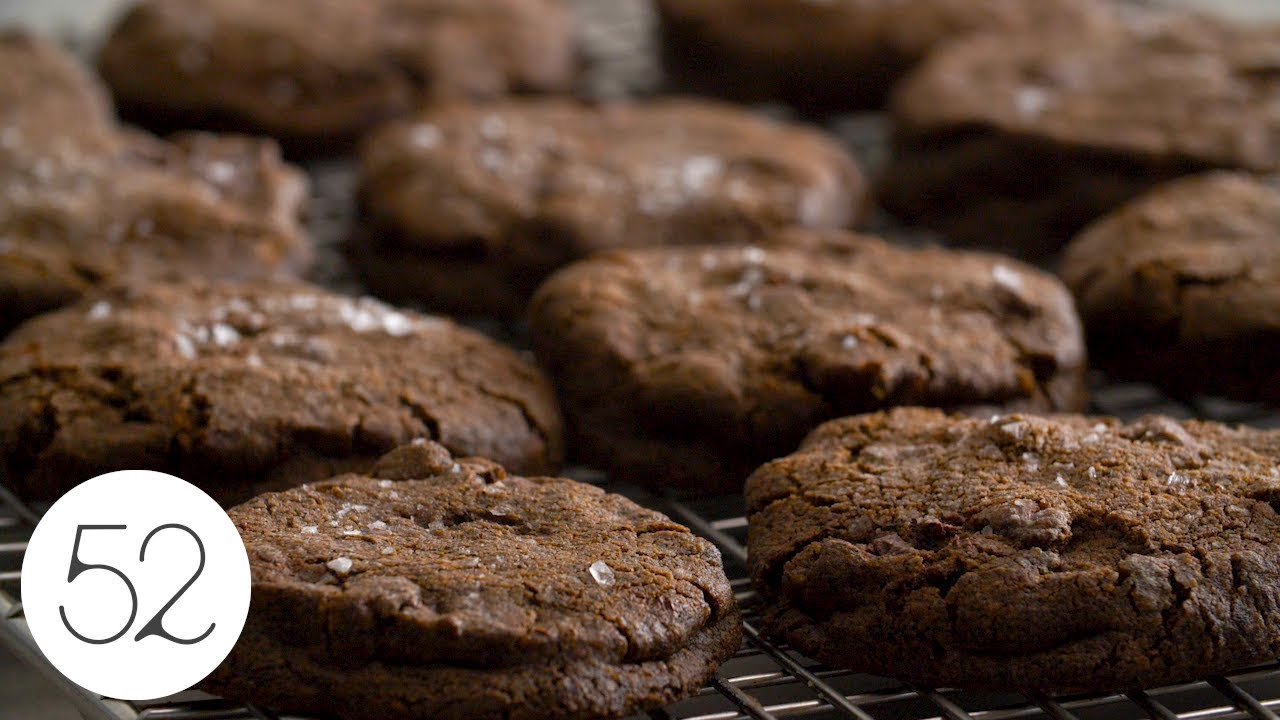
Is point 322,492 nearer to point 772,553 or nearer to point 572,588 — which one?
point 572,588

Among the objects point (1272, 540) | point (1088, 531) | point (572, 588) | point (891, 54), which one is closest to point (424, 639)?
point (572, 588)

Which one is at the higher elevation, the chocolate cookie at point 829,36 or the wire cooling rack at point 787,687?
the chocolate cookie at point 829,36

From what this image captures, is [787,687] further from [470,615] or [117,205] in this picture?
[117,205]

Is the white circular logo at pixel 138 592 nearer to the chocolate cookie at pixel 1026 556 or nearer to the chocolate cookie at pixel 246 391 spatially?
the chocolate cookie at pixel 246 391


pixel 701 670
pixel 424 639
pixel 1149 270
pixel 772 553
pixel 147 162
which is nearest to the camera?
pixel 424 639

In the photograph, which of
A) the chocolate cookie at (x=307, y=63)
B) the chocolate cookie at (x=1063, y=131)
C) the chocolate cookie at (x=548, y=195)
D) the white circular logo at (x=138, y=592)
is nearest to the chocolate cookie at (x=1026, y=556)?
the white circular logo at (x=138, y=592)

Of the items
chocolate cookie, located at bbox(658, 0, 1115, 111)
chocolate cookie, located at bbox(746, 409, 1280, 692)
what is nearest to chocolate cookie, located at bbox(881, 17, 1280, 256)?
chocolate cookie, located at bbox(658, 0, 1115, 111)

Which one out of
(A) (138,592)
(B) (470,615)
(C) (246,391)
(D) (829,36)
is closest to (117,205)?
(C) (246,391)
